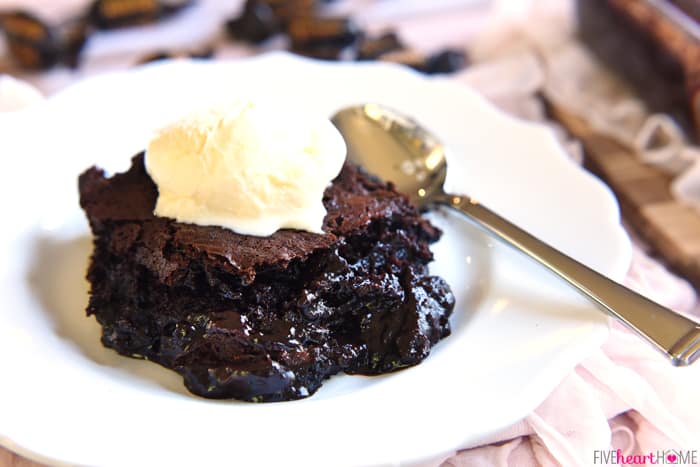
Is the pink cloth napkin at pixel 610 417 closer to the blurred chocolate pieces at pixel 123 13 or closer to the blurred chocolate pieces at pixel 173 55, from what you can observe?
the blurred chocolate pieces at pixel 173 55

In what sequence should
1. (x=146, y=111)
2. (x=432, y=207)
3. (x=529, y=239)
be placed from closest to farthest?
(x=529, y=239), (x=432, y=207), (x=146, y=111)

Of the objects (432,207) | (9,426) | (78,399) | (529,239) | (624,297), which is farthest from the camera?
(432,207)

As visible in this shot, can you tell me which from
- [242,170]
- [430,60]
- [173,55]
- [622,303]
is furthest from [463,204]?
[173,55]

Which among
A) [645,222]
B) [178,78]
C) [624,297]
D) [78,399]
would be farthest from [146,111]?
[645,222]

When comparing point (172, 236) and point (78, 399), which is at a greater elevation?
point (172, 236)

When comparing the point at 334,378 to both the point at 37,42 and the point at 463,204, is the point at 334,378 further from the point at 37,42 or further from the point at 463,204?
the point at 37,42

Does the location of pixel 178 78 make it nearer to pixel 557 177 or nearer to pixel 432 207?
pixel 432 207

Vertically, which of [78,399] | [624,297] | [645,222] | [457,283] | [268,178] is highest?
[268,178]
